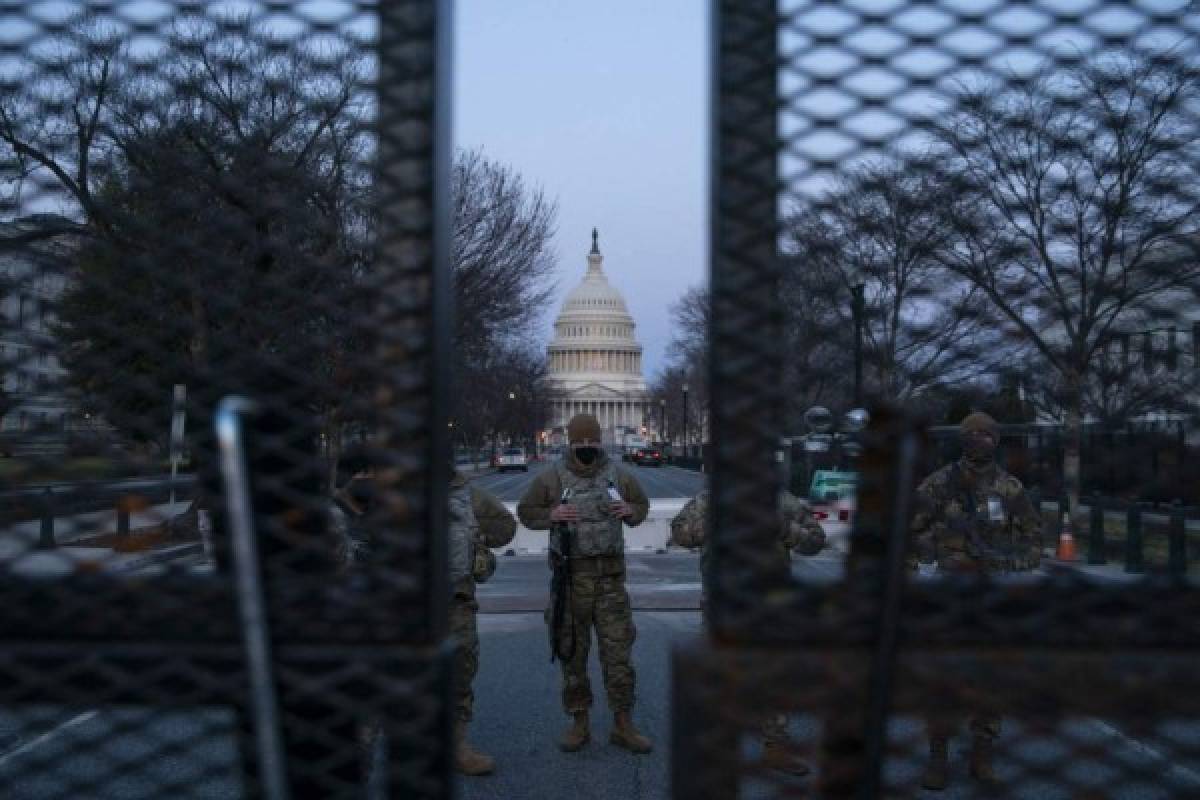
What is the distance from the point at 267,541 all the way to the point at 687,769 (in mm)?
536

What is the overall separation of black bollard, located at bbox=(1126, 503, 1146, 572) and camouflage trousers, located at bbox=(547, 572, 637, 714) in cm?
454

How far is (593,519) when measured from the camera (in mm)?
7793

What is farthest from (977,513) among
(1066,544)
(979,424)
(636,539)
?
(636,539)

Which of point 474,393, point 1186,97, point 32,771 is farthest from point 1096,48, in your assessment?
point 474,393

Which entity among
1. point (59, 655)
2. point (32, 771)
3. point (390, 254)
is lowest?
point (32, 771)

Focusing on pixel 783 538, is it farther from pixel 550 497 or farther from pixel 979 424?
pixel 979 424

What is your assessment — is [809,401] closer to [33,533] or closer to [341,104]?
[341,104]

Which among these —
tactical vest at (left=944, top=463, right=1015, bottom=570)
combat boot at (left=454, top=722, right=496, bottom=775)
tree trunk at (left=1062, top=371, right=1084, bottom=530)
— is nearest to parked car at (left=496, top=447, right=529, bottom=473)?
combat boot at (left=454, top=722, right=496, bottom=775)

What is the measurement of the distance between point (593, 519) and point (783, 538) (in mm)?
2672

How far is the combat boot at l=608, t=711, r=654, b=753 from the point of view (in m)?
7.36

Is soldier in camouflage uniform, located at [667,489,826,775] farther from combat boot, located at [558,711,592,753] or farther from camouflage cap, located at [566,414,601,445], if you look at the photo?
combat boot, located at [558,711,592,753]

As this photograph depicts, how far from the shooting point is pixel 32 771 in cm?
146

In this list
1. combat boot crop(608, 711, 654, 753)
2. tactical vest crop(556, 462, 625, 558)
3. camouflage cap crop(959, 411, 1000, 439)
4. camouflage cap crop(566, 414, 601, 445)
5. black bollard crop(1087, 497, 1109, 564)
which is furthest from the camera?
camouflage cap crop(566, 414, 601, 445)

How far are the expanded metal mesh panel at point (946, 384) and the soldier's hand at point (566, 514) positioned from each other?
5954 mm
